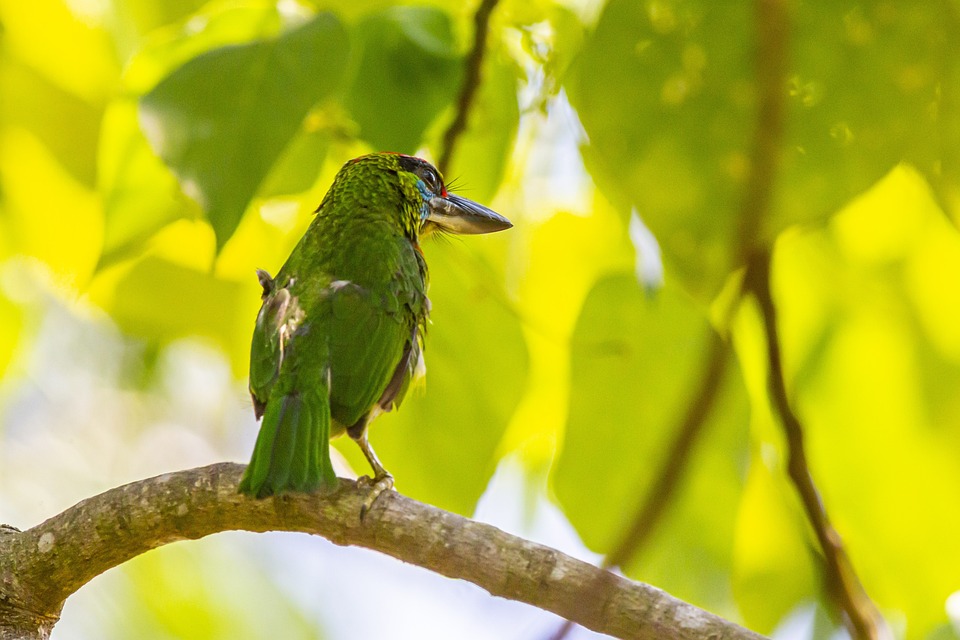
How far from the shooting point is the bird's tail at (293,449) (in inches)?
84.7

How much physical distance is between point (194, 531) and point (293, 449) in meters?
0.26

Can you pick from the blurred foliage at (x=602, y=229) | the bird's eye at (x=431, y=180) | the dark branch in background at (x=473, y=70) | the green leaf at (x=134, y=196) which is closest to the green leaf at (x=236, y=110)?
the blurred foliage at (x=602, y=229)

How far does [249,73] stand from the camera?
7.06 feet

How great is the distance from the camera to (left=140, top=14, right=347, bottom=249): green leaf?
77.3 inches

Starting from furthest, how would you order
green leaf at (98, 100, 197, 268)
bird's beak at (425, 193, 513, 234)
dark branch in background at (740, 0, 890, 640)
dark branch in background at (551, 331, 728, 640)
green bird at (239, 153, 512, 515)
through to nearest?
bird's beak at (425, 193, 513, 234), green leaf at (98, 100, 197, 268), green bird at (239, 153, 512, 515), dark branch in background at (740, 0, 890, 640), dark branch in background at (551, 331, 728, 640)

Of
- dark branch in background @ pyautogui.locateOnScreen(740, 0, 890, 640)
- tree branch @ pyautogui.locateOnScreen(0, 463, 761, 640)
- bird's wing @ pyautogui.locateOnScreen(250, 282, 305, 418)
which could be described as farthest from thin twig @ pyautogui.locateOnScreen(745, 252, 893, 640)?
bird's wing @ pyautogui.locateOnScreen(250, 282, 305, 418)

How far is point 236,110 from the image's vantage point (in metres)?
2.07

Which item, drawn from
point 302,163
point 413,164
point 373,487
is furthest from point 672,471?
point 413,164

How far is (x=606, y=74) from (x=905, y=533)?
1.27 meters

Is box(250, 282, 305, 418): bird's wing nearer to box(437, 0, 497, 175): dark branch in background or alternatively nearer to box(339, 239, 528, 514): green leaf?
box(339, 239, 528, 514): green leaf

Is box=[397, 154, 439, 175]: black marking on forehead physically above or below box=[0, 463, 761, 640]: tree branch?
above

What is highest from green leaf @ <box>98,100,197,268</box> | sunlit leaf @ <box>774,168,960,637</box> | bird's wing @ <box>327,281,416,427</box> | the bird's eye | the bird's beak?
the bird's eye

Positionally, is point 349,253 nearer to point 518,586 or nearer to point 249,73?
point 249,73

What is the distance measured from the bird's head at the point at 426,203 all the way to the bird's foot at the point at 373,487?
3.45 feet
